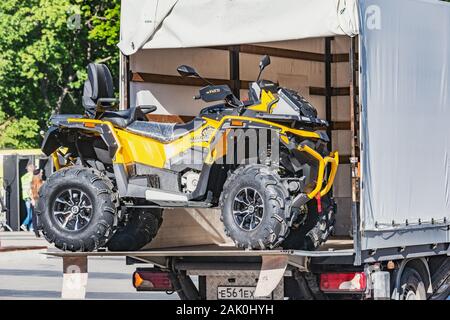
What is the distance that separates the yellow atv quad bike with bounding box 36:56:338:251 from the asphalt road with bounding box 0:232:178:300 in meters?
4.09

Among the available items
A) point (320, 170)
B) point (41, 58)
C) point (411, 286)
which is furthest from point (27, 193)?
point (320, 170)

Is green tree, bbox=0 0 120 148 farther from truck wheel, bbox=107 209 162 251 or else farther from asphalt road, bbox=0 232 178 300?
truck wheel, bbox=107 209 162 251

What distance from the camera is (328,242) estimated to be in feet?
39.8

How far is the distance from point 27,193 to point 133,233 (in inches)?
742

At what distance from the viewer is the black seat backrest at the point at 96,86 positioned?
37.1ft

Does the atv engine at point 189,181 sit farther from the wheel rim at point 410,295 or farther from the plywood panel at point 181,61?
the wheel rim at point 410,295

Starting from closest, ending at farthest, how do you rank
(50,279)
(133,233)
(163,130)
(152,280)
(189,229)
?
(163,130), (133,233), (152,280), (189,229), (50,279)

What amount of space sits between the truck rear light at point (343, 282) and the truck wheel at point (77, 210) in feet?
5.87

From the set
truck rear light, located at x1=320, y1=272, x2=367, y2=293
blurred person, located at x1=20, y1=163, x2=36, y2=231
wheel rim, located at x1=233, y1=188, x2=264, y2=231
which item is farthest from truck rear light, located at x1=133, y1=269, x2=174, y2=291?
blurred person, located at x1=20, y1=163, x2=36, y2=231

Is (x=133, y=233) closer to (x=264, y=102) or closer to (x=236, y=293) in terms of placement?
(x=236, y=293)

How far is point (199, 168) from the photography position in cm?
1088

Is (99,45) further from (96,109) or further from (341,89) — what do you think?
(96,109)

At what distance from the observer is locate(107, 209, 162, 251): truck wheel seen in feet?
37.5

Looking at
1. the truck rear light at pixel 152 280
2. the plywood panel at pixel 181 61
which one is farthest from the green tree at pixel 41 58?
the truck rear light at pixel 152 280
